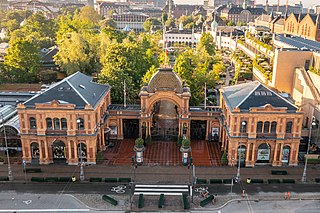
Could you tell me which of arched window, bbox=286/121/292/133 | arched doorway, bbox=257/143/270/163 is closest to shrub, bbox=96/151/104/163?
arched doorway, bbox=257/143/270/163

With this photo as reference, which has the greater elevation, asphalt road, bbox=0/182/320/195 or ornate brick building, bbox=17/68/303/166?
ornate brick building, bbox=17/68/303/166

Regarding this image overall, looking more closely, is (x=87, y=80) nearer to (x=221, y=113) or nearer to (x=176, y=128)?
(x=176, y=128)

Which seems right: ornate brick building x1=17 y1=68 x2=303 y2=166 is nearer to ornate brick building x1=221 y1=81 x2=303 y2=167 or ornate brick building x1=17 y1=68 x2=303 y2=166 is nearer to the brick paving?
ornate brick building x1=221 y1=81 x2=303 y2=167

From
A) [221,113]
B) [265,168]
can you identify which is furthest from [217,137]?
[265,168]

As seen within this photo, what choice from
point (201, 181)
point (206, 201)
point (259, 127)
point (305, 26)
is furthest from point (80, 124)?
point (305, 26)

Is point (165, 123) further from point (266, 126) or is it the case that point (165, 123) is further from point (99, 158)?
point (266, 126)

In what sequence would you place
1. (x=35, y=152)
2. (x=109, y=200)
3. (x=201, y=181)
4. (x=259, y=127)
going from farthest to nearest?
1. (x=35, y=152)
2. (x=259, y=127)
3. (x=201, y=181)
4. (x=109, y=200)

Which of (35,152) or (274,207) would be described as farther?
(35,152)

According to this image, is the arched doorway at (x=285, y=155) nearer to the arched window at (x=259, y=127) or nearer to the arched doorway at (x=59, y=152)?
the arched window at (x=259, y=127)
